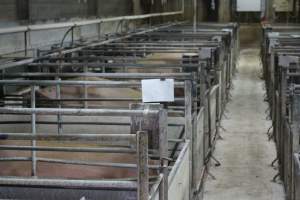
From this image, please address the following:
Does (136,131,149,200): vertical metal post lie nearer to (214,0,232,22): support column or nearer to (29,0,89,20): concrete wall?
(29,0,89,20): concrete wall

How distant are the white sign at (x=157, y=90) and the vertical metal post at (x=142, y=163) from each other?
820 millimetres

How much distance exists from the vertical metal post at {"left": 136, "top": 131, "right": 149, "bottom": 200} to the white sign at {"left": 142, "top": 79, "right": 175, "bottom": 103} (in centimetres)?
82

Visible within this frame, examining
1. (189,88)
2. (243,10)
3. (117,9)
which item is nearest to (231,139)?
(189,88)

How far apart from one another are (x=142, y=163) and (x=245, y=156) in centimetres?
432

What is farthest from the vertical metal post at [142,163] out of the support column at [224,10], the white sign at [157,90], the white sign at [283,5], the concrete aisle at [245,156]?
the white sign at [283,5]

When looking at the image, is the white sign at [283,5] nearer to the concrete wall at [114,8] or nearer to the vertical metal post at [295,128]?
the concrete wall at [114,8]

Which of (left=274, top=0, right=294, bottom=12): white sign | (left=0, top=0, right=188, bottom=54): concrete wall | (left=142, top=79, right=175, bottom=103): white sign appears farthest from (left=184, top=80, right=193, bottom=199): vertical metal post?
(left=274, top=0, right=294, bottom=12): white sign

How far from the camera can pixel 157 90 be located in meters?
2.79

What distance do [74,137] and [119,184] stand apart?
23cm

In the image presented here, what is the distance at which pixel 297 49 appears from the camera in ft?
23.4

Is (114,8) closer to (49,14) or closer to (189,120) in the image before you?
(49,14)

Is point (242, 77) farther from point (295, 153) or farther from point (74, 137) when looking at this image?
point (74, 137)

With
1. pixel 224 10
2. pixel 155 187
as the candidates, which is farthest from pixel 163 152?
pixel 224 10

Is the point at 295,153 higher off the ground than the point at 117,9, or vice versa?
the point at 117,9
